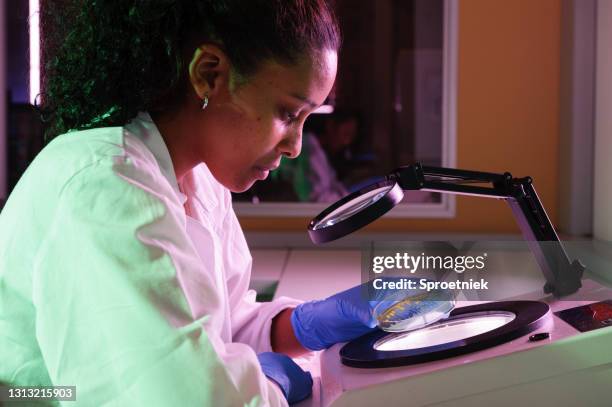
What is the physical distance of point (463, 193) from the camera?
115cm

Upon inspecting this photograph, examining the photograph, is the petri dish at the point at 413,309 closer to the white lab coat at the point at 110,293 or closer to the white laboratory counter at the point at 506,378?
the white laboratory counter at the point at 506,378

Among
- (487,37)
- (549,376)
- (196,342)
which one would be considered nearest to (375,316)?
(549,376)

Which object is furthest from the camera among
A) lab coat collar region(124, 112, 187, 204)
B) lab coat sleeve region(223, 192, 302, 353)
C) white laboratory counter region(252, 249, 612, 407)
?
lab coat sleeve region(223, 192, 302, 353)

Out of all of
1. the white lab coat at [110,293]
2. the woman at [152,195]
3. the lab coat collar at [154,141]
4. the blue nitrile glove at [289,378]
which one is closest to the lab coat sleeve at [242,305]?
the woman at [152,195]

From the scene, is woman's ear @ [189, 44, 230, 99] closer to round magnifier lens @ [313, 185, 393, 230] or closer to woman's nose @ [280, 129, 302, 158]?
woman's nose @ [280, 129, 302, 158]

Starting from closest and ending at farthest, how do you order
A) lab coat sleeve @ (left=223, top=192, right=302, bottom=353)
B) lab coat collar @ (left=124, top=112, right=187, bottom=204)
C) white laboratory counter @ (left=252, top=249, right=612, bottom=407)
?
white laboratory counter @ (left=252, top=249, right=612, bottom=407)
lab coat collar @ (left=124, top=112, right=187, bottom=204)
lab coat sleeve @ (left=223, top=192, right=302, bottom=353)

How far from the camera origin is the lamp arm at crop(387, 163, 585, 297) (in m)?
1.12

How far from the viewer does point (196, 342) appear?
82cm

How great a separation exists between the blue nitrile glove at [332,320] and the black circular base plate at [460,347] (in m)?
0.12

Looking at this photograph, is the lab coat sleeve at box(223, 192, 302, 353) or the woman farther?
the lab coat sleeve at box(223, 192, 302, 353)

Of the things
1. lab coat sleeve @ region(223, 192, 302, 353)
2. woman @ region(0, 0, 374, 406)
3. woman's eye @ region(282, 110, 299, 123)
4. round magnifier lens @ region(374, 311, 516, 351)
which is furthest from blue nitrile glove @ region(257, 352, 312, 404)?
woman's eye @ region(282, 110, 299, 123)

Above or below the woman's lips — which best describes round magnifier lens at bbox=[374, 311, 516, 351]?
below

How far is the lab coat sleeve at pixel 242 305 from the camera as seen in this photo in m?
1.42

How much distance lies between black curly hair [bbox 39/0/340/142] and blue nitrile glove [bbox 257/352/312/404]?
42 cm
